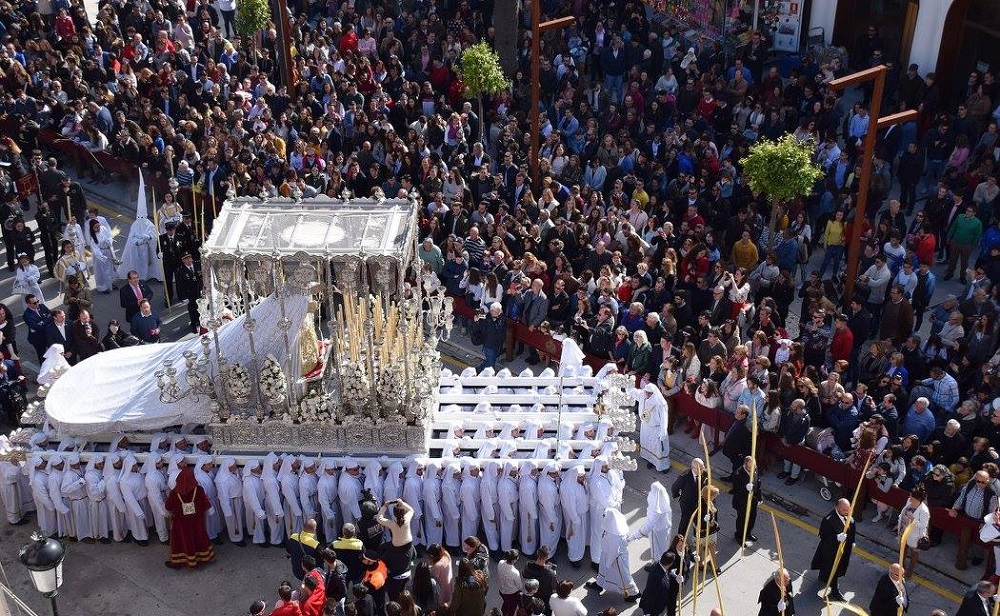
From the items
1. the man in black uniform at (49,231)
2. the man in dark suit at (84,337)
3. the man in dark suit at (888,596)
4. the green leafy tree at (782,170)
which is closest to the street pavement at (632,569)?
the man in dark suit at (888,596)

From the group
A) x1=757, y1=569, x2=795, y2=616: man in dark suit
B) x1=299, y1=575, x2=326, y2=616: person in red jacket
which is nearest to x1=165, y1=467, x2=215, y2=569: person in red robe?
x1=299, y1=575, x2=326, y2=616: person in red jacket

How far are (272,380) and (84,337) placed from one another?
4.73 meters

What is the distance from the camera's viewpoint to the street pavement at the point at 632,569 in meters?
17.2

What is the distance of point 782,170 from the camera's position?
2181 centimetres

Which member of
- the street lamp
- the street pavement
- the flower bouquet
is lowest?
the street pavement

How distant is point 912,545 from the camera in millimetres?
17172

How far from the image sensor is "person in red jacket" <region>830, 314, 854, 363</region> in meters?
20.2

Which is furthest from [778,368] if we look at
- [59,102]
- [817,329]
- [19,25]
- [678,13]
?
[19,25]

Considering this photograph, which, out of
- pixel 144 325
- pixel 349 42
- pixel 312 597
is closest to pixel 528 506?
pixel 312 597

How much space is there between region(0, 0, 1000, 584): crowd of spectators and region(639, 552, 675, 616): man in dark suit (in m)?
3.54

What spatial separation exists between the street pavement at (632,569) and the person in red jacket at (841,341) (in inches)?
87.9

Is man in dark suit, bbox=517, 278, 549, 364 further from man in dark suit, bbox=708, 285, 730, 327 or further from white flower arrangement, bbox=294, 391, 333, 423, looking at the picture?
white flower arrangement, bbox=294, 391, 333, 423

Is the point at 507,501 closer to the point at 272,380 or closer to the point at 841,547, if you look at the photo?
the point at 272,380

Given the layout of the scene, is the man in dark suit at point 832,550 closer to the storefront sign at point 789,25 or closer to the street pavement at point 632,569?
the street pavement at point 632,569
